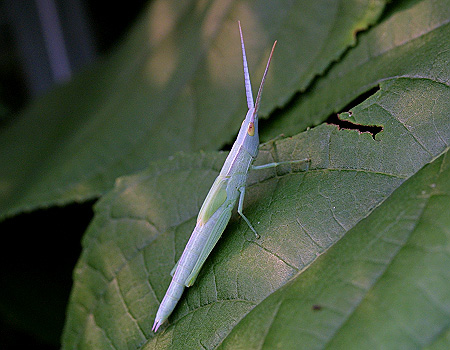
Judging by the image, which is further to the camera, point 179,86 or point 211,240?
point 179,86

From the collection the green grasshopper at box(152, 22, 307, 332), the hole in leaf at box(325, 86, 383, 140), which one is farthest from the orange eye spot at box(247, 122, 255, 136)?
the hole in leaf at box(325, 86, 383, 140)

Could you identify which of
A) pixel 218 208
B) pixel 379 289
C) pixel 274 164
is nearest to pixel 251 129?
pixel 274 164

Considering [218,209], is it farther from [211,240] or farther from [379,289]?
[379,289]

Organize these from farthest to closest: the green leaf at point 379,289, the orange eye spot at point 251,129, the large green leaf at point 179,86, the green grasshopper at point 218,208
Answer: the large green leaf at point 179,86 < the orange eye spot at point 251,129 < the green grasshopper at point 218,208 < the green leaf at point 379,289

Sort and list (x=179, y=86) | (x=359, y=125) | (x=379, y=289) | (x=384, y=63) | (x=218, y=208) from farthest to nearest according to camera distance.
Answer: (x=179, y=86) < (x=218, y=208) < (x=384, y=63) < (x=359, y=125) < (x=379, y=289)

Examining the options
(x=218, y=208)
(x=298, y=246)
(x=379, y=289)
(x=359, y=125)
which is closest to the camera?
(x=379, y=289)

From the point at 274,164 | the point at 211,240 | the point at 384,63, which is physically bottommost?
the point at 211,240

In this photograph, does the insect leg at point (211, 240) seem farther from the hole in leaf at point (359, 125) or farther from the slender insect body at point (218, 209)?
the hole in leaf at point (359, 125)

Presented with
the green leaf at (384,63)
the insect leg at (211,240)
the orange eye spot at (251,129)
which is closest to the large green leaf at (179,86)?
the green leaf at (384,63)
